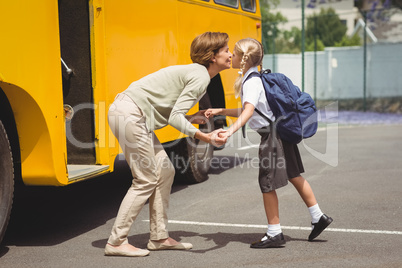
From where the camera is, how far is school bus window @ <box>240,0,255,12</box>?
9.73 meters

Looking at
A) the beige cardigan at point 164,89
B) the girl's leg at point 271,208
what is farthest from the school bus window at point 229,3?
the girl's leg at point 271,208

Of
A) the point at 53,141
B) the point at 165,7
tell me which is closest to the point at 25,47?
the point at 53,141

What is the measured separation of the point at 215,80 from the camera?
888 cm

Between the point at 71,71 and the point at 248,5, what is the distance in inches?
189

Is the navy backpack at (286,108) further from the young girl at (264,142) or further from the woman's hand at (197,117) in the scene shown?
the woman's hand at (197,117)

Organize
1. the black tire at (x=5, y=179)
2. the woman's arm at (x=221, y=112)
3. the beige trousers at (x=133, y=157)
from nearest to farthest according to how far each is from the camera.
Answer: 1. the black tire at (x=5, y=179)
2. the beige trousers at (x=133, y=157)
3. the woman's arm at (x=221, y=112)

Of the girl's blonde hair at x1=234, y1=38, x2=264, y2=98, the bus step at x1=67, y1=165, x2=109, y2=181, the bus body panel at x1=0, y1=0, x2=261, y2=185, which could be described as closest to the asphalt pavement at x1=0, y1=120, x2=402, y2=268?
the bus step at x1=67, y1=165, x2=109, y2=181

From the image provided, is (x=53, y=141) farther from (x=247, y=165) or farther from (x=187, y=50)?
(x=247, y=165)

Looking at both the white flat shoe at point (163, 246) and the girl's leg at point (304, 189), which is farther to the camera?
the girl's leg at point (304, 189)

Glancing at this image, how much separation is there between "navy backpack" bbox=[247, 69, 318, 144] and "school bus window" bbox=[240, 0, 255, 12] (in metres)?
4.70

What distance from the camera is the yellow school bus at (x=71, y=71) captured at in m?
4.70

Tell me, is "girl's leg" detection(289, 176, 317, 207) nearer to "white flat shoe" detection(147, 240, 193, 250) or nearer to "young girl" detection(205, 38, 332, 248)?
"young girl" detection(205, 38, 332, 248)

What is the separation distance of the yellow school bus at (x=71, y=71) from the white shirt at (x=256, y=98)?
1342 millimetres

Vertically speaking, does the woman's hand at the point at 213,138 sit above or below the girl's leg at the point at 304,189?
above
